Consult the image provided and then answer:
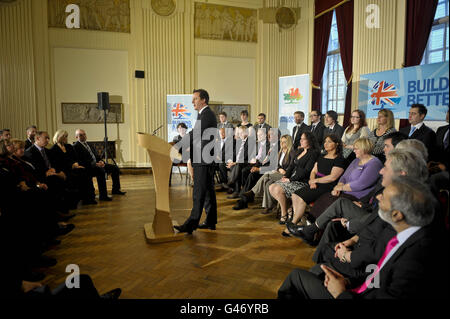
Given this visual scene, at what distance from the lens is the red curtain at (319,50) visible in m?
8.73

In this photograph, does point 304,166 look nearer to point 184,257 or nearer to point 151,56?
point 184,257

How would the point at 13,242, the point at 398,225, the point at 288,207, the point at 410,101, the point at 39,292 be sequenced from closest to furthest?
1. the point at 398,225
2. the point at 39,292
3. the point at 13,242
4. the point at 288,207
5. the point at 410,101

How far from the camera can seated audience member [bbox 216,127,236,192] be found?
21.6 ft

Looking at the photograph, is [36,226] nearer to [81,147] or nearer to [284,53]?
[81,147]

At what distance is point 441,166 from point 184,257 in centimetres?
249

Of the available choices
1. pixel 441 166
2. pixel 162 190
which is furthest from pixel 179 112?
pixel 441 166

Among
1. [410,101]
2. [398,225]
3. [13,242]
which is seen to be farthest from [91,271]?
[410,101]

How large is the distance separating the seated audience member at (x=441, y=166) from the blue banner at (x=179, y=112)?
243 inches

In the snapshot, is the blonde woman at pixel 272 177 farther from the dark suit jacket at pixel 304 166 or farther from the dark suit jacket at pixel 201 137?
the dark suit jacket at pixel 201 137

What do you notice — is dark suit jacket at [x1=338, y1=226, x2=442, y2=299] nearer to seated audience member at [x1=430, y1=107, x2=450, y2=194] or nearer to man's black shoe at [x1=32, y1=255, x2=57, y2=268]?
seated audience member at [x1=430, y1=107, x2=450, y2=194]

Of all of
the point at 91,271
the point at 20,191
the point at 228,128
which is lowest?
the point at 91,271

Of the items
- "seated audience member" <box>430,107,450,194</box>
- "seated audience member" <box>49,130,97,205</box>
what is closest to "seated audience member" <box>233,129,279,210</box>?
"seated audience member" <box>430,107,450,194</box>
